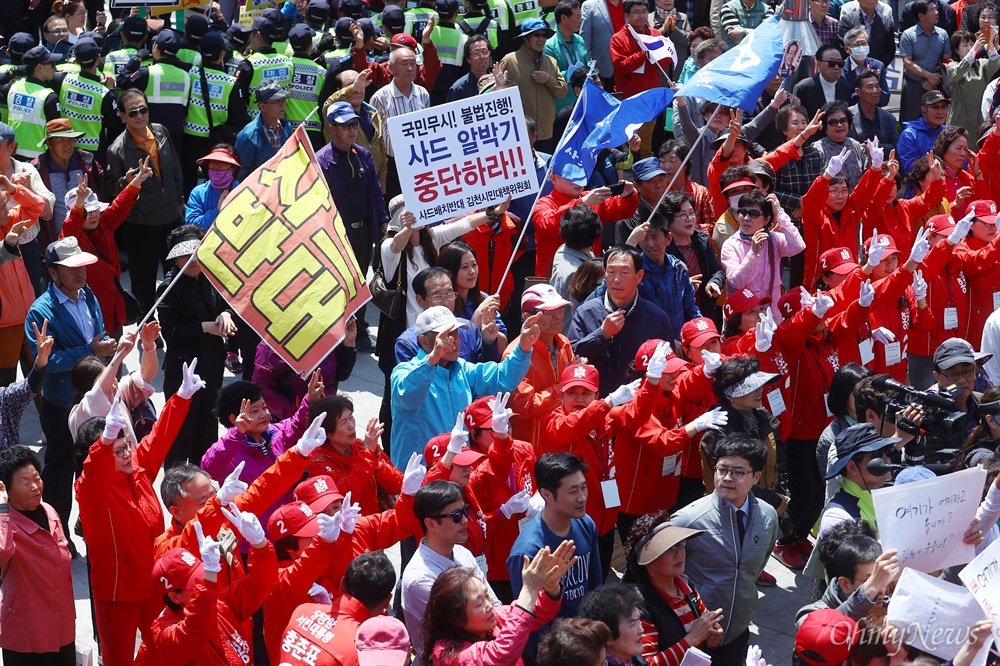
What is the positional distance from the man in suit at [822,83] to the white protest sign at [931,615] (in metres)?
8.22

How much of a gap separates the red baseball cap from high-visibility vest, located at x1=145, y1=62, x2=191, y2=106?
20.2 feet

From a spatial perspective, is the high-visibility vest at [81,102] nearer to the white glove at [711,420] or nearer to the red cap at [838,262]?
the red cap at [838,262]

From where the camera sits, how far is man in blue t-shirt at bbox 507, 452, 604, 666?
6043 mm

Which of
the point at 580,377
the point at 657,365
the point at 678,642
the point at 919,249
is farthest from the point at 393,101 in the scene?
the point at 678,642

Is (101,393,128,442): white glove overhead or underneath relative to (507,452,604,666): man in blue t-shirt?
overhead

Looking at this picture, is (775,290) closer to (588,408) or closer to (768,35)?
(768,35)

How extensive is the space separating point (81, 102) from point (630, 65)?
5.09 metres

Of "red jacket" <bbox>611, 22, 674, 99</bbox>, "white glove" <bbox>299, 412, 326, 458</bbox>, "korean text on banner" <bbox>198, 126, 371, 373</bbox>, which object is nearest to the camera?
"white glove" <bbox>299, 412, 326, 458</bbox>

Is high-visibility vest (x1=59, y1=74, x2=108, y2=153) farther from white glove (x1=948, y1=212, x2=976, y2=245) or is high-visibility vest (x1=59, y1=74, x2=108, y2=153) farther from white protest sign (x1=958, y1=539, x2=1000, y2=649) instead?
white protest sign (x1=958, y1=539, x2=1000, y2=649)

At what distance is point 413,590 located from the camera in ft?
19.4

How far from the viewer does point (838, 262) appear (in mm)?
8867

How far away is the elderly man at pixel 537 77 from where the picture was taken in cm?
1259

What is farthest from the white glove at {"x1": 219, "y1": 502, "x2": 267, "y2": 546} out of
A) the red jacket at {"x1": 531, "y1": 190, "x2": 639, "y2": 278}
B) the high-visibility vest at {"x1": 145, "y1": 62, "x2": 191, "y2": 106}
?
the high-visibility vest at {"x1": 145, "y1": 62, "x2": 191, "y2": 106}

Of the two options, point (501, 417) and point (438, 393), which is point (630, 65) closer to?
point (438, 393)
